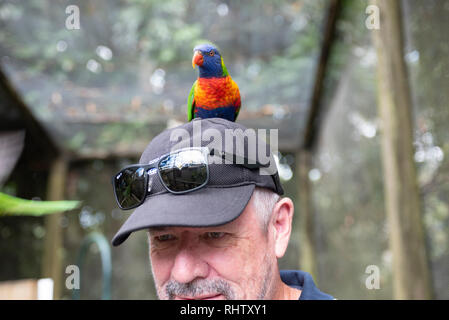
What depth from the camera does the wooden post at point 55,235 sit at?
3.62 metres

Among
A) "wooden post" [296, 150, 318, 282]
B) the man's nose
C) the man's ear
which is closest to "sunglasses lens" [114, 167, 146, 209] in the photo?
the man's nose

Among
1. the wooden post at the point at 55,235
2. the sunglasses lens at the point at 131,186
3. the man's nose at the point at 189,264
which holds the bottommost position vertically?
the man's nose at the point at 189,264

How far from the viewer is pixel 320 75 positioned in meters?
2.96

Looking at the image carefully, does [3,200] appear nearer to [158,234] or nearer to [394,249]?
[158,234]

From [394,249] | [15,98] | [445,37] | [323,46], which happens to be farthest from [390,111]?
[15,98]

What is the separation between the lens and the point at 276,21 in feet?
8.55

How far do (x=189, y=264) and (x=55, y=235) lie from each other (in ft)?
10.9

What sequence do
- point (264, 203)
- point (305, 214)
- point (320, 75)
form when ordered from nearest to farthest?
point (264, 203) → point (320, 75) → point (305, 214)

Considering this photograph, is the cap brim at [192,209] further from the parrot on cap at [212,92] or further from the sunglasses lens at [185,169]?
the parrot on cap at [212,92]

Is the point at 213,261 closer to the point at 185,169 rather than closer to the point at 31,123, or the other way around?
the point at 185,169

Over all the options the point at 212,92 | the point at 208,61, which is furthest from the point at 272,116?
the point at 212,92

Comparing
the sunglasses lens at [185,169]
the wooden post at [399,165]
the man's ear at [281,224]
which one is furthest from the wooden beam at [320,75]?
the sunglasses lens at [185,169]

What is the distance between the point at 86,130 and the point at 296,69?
1860 millimetres

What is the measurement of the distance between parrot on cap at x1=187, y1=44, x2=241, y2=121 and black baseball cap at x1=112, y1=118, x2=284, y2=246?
446 mm
